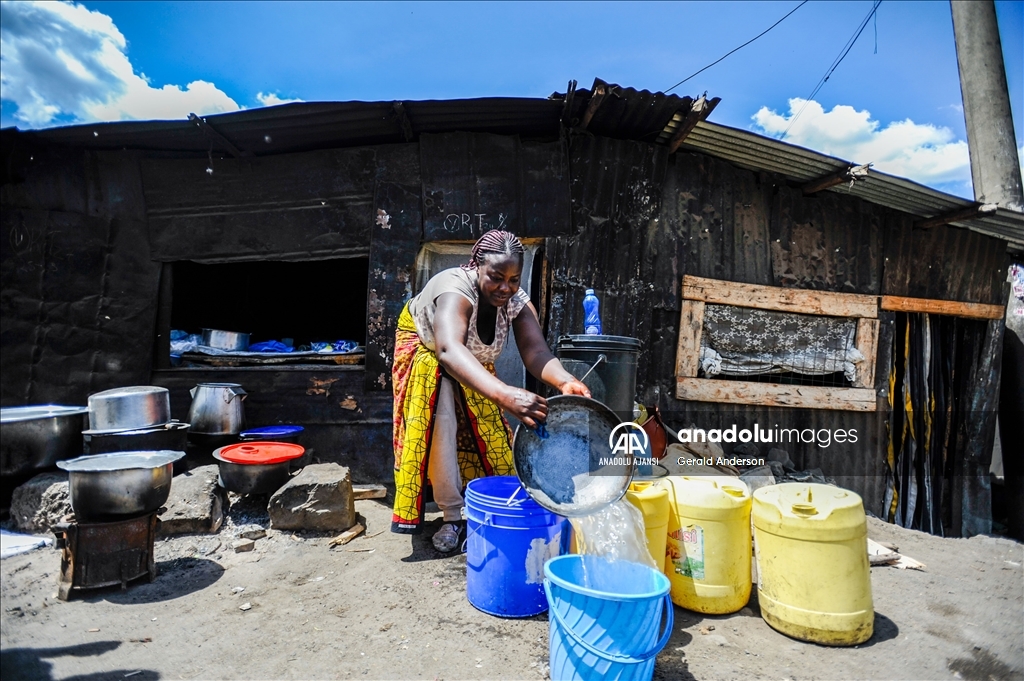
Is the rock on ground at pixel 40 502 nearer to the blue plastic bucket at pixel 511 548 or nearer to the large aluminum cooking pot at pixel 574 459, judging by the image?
the blue plastic bucket at pixel 511 548

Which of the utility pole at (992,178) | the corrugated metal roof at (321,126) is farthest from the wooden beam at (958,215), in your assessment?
the corrugated metal roof at (321,126)

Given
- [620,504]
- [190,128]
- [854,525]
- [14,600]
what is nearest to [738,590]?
[854,525]

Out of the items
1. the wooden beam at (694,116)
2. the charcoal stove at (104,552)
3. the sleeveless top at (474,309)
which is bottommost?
the charcoal stove at (104,552)

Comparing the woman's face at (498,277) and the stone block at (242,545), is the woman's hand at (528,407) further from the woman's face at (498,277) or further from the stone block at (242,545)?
the stone block at (242,545)

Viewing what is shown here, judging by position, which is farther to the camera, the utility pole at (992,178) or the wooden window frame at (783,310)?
the utility pole at (992,178)

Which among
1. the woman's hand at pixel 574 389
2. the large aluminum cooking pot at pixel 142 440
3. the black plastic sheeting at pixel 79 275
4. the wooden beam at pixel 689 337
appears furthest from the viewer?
the wooden beam at pixel 689 337

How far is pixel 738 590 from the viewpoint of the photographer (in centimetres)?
265

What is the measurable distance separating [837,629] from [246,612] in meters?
2.73

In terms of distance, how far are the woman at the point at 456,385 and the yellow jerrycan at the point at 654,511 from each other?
2.25ft

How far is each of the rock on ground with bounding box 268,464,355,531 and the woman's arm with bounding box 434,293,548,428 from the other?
1515 millimetres

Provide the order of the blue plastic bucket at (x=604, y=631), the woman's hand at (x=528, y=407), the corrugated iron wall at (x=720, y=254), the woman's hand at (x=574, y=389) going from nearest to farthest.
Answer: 1. the blue plastic bucket at (x=604, y=631)
2. the woman's hand at (x=528, y=407)
3. the woman's hand at (x=574, y=389)
4. the corrugated iron wall at (x=720, y=254)

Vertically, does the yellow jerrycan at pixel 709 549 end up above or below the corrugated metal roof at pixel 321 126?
below

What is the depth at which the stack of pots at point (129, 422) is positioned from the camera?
10.1 feet

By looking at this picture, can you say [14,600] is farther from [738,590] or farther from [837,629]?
[837,629]
